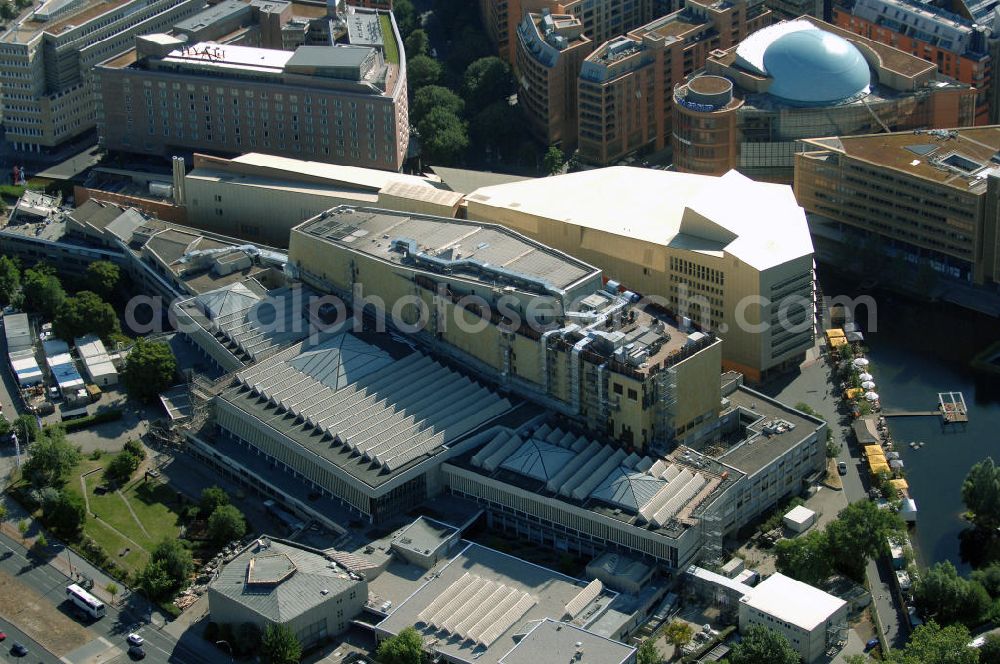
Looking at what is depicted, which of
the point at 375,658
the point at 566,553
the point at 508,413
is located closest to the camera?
the point at 375,658

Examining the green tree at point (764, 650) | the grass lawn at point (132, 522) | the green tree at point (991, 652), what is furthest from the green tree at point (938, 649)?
the grass lawn at point (132, 522)

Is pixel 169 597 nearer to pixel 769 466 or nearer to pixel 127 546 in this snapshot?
pixel 127 546

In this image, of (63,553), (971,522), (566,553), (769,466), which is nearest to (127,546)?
(63,553)

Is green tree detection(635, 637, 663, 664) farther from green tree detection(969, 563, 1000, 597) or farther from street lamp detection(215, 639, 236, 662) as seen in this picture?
street lamp detection(215, 639, 236, 662)

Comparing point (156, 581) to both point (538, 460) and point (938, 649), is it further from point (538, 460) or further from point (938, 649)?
point (938, 649)

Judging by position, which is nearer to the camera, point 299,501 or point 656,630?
point 656,630

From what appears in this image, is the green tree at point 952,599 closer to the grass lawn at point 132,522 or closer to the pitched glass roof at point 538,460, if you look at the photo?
the pitched glass roof at point 538,460
